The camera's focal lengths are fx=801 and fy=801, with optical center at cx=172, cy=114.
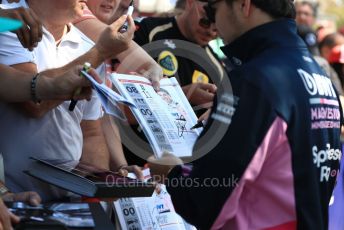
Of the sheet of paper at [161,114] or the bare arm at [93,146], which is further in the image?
the bare arm at [93,146]

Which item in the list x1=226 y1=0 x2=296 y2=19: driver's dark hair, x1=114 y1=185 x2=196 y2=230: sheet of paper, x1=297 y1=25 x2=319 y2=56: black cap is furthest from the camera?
x1=297 y1=25 x2=319 y2=56: black cap

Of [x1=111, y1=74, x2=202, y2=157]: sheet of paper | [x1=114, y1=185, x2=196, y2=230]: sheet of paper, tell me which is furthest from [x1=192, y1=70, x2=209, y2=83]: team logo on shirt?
[x1=114, y1=185, x2=196, y2=230]: sheet of paper

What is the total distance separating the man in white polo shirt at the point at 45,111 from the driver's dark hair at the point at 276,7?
0.65 meters

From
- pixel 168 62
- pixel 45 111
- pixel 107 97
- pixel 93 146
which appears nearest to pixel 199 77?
pixel 168 62

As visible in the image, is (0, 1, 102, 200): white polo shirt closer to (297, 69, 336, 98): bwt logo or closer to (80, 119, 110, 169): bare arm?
(80, 119, 110, 169): bare arm

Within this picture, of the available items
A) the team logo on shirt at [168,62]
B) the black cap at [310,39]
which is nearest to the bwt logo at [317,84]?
the team logo on shirt at [168,62]

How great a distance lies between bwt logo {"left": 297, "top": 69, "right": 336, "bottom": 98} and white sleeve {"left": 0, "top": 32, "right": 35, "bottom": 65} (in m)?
1.15

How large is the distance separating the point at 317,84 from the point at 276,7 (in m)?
0.33

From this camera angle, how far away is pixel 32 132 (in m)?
3.38

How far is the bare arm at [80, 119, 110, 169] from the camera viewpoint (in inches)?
150

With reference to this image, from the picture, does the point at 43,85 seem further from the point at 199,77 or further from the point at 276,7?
the point at 199,77

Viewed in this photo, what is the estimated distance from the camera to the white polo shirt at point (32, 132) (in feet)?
11.0

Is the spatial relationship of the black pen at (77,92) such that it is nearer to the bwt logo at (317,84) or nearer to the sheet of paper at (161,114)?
the sheet of paper at (161,114)

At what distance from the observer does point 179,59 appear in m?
4.75
